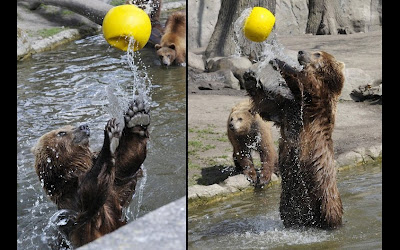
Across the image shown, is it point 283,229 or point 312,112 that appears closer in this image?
point 312,112

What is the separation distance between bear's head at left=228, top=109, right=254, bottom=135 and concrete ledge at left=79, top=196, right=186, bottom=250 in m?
2.44

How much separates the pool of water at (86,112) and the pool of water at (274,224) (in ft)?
0.89

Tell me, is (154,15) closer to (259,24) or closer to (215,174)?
(215,174)

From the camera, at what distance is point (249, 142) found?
167 inches

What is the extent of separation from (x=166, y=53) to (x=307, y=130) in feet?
8.62

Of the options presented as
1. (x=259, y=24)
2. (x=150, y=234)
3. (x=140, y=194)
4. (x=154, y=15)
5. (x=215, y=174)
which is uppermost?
(x=259, y=24)

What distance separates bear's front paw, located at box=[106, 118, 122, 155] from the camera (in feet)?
7.63

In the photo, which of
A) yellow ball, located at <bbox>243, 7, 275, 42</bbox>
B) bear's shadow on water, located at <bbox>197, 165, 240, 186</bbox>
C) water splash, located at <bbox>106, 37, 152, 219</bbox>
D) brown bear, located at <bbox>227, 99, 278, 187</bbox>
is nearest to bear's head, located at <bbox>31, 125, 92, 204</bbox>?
water splash, located at <bbox>106, 37, 152, 219</bbox>

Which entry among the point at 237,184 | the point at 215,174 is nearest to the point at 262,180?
the point at 237,184

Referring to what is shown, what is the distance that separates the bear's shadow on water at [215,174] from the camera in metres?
4.14

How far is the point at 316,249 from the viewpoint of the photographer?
2783 mm
